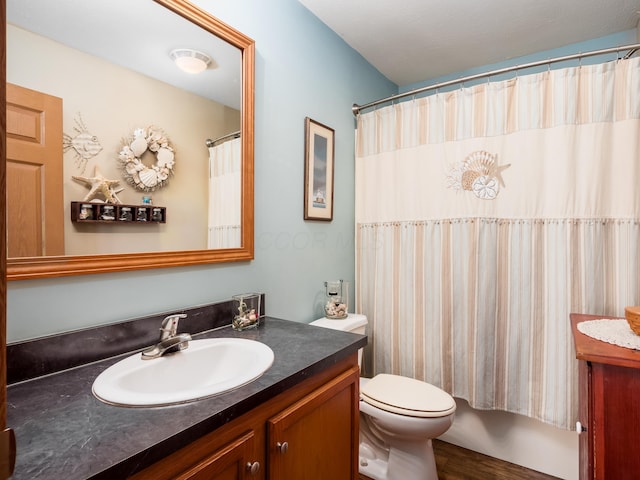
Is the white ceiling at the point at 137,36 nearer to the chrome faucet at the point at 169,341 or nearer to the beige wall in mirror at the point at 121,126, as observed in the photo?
the beige wall in mirror at the point at 121,126

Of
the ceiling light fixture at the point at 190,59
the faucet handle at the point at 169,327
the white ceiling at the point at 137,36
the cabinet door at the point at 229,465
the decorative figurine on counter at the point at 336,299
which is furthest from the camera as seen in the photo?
the decorative figurine on counter at the point at 336,299

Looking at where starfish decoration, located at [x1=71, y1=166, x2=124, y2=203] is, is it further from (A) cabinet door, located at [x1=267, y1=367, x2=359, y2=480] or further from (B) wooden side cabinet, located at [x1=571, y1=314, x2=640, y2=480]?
(B) wooden side cabinet, located at [x1=571, y1=314, x2=640, y2=480]

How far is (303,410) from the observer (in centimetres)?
97

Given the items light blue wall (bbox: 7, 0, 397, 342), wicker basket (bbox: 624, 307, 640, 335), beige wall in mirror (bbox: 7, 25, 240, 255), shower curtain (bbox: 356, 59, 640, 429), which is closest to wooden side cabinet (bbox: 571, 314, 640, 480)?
wicker basket (bbox: 624, 307, 640, 335)

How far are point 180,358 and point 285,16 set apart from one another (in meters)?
1.65

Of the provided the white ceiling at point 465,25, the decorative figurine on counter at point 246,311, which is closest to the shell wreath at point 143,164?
the decorative figurine on counter at point 246,311

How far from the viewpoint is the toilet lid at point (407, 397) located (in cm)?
149

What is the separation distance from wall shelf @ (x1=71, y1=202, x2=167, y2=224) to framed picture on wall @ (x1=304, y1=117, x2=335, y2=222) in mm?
832

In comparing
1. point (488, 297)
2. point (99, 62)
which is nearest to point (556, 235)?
point (488, 297)

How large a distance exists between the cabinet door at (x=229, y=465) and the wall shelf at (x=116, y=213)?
30.0 inches

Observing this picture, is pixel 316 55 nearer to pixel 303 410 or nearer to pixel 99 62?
pixel 99 62

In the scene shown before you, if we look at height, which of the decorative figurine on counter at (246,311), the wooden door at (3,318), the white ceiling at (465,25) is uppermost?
the white ceiling at (465,25)

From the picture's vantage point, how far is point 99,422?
2.23 feet

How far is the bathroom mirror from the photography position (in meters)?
0.97
